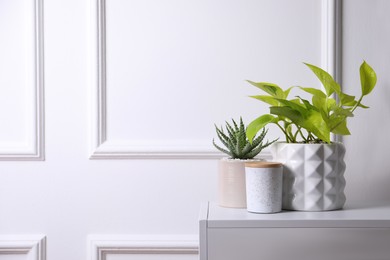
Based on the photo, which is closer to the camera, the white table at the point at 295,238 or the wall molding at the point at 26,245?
the white table at the point at 295,238

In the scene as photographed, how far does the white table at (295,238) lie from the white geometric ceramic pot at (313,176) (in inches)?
2.6

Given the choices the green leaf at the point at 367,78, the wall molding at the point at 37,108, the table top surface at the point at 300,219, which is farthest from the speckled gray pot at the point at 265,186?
the wall molding at the point at 37,108

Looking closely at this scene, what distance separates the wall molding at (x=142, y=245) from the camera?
1380mm

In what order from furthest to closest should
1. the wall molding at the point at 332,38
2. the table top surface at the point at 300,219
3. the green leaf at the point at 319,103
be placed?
the wall molding at the point at 332,38
the green leaf at the point at 319,103
the table top surface at the point at 300,219

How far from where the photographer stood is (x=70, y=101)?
140cm

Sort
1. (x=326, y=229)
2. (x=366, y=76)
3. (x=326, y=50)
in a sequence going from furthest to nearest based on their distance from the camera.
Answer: (x=326, y=50), (x=366, y=76), (x=326, y=229)

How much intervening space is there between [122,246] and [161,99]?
15.0 inches

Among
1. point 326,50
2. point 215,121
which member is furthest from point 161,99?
point 326,50

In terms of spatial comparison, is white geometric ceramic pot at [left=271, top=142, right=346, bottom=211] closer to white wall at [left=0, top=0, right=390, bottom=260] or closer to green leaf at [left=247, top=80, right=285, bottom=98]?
green leaf at [left=247, top=80, right=285, bottom=98]

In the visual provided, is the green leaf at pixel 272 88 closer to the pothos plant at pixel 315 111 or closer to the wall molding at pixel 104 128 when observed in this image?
the pothos plant at pixel 315 111

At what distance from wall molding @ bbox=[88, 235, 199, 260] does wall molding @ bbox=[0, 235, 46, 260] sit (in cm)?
12

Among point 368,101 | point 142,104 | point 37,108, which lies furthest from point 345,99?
point 37,108

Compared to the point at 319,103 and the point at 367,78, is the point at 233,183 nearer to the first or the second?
the point at 319,103

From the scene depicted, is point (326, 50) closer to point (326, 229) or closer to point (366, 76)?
point (366, 76)
